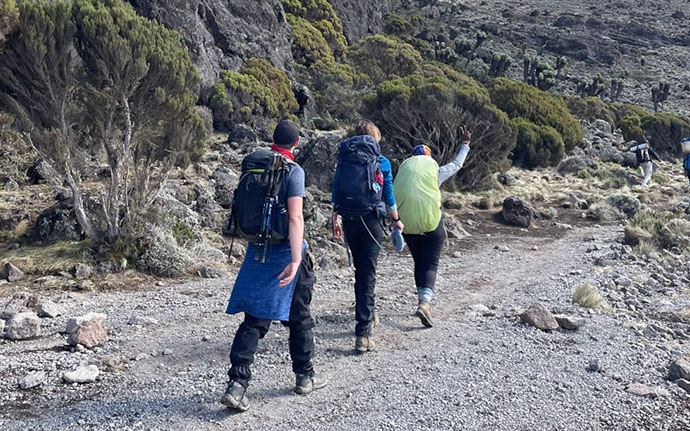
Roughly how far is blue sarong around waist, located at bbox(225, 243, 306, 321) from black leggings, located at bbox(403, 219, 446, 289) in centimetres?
208

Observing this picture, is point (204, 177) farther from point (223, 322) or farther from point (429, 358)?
point (429, 358)

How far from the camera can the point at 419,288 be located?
17.4 ft

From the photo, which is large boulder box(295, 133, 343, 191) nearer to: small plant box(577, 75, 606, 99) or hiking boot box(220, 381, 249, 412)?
hiking boot box(220, 381, 249, 412)

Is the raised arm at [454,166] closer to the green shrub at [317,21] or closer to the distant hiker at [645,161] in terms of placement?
the distant hiker at [645,161]

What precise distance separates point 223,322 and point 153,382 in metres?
1.48

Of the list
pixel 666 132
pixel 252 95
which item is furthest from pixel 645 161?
pixel 252 95

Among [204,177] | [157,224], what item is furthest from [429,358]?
[204,177]

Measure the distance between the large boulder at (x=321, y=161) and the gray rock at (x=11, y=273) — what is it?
25.1 ft

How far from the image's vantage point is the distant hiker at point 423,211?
5051 mm

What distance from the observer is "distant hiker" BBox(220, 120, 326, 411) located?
3.26 m

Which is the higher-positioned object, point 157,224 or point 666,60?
point 666,60

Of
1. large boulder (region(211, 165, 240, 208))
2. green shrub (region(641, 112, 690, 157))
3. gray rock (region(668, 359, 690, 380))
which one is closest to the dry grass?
large boulder (region(211, 165, 240, 208))

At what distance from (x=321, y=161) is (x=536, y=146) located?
1286 cm

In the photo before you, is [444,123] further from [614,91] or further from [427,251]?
[614,91]
